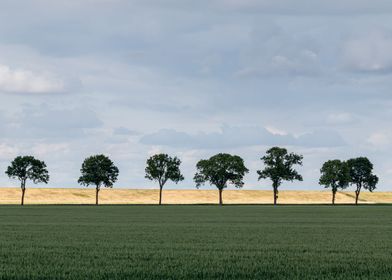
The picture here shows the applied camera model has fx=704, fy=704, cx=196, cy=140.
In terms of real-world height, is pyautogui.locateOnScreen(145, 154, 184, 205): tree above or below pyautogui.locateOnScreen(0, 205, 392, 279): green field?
above

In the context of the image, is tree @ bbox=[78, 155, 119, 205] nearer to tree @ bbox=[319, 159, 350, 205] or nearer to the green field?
tree @ bbox=[319, 159, 350, 205]

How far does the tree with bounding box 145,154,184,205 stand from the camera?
182 m

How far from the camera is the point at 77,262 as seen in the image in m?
24.9

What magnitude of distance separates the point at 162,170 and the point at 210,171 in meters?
12.6

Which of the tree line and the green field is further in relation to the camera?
the tree line

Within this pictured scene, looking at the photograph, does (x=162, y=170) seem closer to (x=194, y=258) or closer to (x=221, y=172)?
(x=221, y=172)

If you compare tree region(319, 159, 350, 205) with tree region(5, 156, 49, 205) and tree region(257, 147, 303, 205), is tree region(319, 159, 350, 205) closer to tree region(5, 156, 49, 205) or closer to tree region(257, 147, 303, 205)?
tree region(257, 147, 303, 205)

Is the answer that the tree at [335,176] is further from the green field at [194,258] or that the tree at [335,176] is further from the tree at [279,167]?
the green field at [194,258]

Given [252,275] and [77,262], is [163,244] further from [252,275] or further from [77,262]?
[252,275]

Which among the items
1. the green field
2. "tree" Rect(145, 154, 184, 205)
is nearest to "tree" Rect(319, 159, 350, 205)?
"tree" Rect(145, 154, 184, 205)

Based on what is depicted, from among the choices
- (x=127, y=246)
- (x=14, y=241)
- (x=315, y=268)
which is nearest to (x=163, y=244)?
(x=127, y=246)

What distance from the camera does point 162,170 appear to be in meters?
183

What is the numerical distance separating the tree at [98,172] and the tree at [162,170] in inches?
385

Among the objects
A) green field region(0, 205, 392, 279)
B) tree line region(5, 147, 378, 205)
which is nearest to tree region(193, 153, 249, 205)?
tree line region(5, 147, 378, 205)
